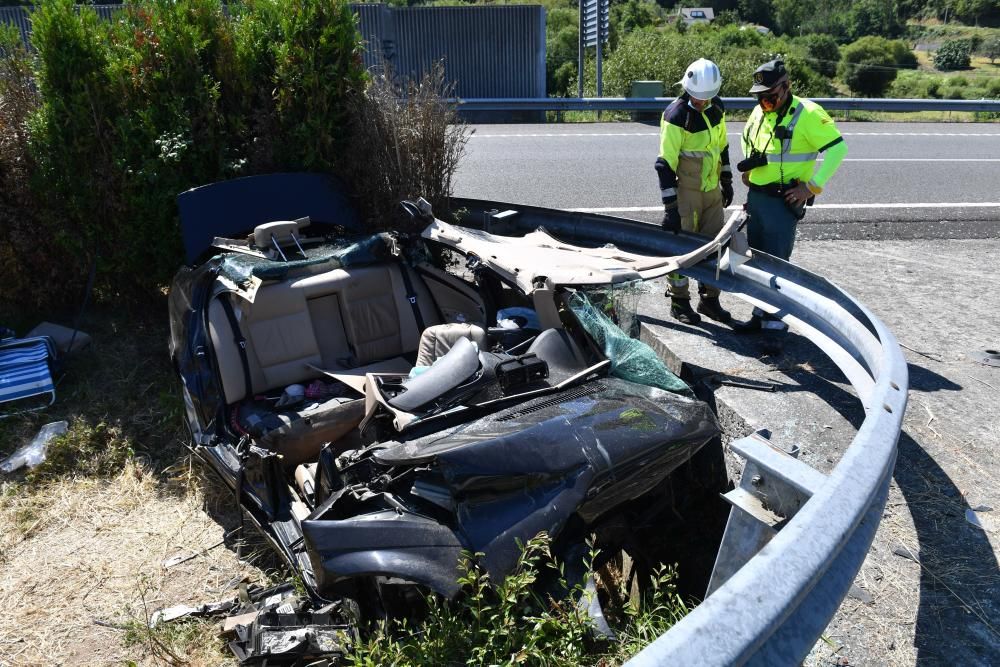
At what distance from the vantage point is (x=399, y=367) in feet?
15.5

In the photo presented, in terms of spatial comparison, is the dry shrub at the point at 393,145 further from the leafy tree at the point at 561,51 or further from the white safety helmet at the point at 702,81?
the leafy tree at the point at 561,51

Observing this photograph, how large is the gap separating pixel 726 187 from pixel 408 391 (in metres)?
3.63

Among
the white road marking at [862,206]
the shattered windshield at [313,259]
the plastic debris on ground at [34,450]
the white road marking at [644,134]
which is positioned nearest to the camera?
the shattered windshield at [313,259]

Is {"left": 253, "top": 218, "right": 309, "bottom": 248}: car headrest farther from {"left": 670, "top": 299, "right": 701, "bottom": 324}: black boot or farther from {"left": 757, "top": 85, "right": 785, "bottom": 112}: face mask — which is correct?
{"left": 757, "top": 85, "right": 785, "bottom": 112}: face mask

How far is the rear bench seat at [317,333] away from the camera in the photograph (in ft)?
14.0

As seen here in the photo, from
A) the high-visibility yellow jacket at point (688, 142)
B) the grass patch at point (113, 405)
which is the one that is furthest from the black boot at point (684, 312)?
the grass patch at point (113, 405)

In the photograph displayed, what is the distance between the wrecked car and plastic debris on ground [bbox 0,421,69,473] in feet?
4.48

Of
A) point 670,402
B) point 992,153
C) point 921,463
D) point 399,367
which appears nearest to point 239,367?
point 399,367

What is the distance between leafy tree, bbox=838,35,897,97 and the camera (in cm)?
3878

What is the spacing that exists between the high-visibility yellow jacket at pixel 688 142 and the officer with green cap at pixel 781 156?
261 mm

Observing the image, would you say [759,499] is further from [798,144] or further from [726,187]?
[726,187]

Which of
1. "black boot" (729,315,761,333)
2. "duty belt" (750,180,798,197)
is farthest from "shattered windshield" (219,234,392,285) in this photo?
A: "duty belt" (750,180,798,197)

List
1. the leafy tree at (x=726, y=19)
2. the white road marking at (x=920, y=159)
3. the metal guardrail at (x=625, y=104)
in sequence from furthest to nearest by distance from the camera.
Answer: the leafy tree at (x=726, y=19) → the metal guardrail at (x=625, y=104) → the white road marking at (x=920, y=159)

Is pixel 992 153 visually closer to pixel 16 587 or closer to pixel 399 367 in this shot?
pixel 399 367
